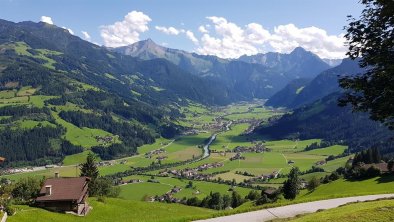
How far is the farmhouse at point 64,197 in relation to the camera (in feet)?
236

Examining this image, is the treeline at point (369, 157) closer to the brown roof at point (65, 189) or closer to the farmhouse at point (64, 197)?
the brown roof at point (65, 189)

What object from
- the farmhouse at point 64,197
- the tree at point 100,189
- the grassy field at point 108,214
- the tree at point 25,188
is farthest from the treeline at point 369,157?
the tree at point 25,188

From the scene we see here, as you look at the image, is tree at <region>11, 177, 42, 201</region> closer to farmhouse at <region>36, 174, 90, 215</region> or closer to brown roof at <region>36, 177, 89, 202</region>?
brown roof at <region>36, 177, 89, 202</region>

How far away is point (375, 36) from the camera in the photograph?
3170 cm

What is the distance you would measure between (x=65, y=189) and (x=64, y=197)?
201 cm

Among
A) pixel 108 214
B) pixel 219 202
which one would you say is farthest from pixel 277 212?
pixel 219 202

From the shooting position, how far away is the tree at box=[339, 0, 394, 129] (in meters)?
30.6

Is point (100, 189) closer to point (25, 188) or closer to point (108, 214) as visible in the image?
point (25, 188)

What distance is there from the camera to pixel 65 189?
74.0 m

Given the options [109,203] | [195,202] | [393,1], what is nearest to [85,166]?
[109,203]

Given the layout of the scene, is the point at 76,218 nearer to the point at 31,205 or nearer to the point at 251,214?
the point at 31,205

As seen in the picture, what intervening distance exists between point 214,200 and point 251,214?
101961mm

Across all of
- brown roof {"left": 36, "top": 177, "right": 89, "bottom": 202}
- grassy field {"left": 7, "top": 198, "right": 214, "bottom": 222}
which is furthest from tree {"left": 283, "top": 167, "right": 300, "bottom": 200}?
brown roof {"left": 36, "top": 177, "right": 89, "bottom": 202}

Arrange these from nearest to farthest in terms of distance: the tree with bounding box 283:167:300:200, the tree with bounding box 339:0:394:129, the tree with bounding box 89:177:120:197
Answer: the tree with bounding box 339:0:394:129, the tree with bounding box 283:167:300:200, the tree with bounding box 89:177:120:197
